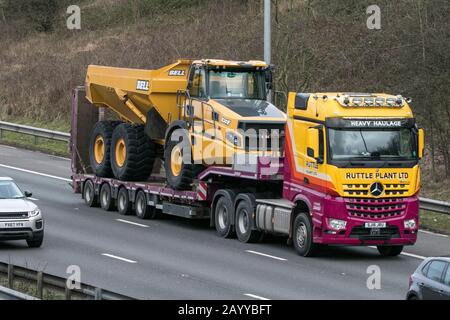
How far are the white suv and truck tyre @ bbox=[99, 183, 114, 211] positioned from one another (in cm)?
649

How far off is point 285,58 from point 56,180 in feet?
27.9

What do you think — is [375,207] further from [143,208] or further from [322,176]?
[143,208]

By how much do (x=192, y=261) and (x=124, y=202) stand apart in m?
7.71

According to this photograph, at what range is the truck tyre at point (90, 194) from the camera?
32.9 metres

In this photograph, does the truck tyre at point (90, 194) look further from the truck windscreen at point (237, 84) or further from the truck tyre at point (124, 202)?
the truck windscreen at point (237, 84)

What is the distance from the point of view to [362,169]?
24.3 metres

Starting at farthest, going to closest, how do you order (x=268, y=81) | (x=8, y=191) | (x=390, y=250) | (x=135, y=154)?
(x=135, y=154) < (x=268, y=81) < (x=8, y=191) < (x=390, y=250)

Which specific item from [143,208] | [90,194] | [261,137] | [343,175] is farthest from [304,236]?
[90,194]

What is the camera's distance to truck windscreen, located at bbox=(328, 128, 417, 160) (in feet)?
80.5

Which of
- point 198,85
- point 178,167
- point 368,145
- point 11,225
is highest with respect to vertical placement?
point 198,85

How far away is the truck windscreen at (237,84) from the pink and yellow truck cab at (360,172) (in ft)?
13.9

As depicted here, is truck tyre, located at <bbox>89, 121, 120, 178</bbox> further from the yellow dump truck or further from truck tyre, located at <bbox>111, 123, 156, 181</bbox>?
truck tyre, located at <bbox>111, 123, 156, 181</bbox>

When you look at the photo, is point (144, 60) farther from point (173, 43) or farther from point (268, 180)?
point (268, 180)

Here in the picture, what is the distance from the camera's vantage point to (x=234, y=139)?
2733cm
